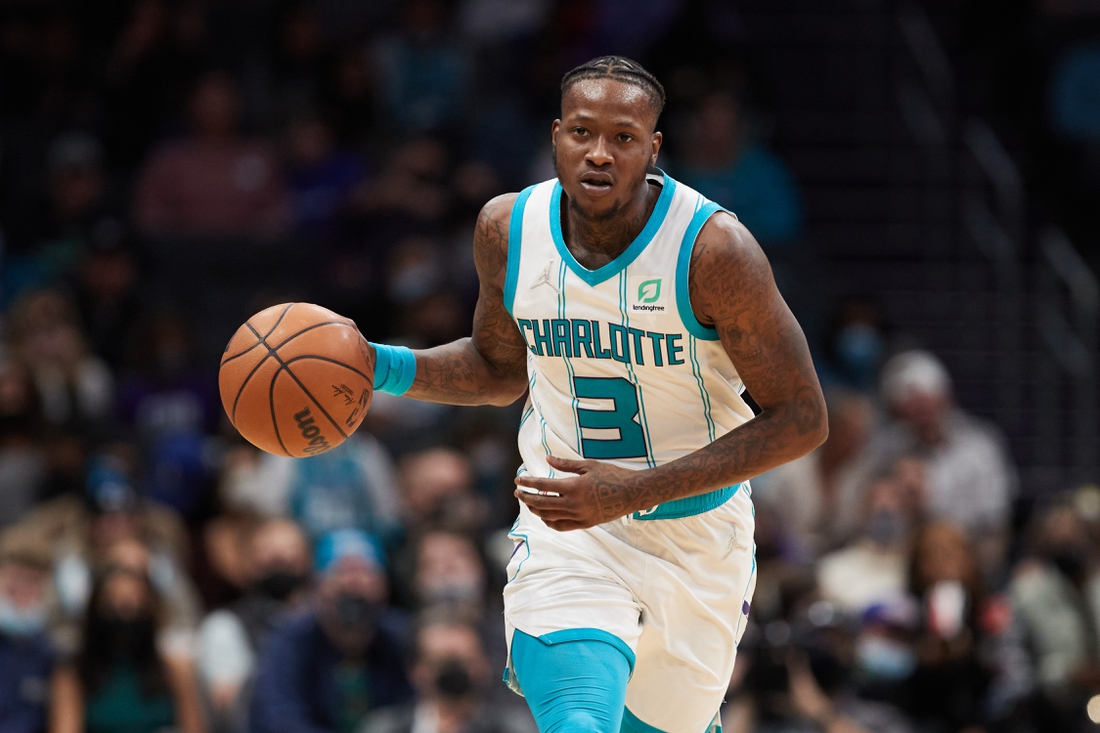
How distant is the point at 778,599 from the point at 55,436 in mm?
4647

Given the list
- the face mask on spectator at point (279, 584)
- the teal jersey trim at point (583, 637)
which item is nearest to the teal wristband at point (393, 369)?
the teal jersey trim at point (583, 637)

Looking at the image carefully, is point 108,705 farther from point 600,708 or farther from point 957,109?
point 957,109

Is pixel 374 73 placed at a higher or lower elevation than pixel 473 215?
higher

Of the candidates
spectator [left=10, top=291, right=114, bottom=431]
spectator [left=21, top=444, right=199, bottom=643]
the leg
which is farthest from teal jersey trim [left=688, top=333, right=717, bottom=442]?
spectator [left=10, top=291, right=114, bottom=431]

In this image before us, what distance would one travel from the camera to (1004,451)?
39.3 ft

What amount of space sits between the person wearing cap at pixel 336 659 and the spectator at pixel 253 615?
395mm

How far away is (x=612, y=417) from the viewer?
4.34 m

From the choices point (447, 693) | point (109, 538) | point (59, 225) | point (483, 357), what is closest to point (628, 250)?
point (483, 357)

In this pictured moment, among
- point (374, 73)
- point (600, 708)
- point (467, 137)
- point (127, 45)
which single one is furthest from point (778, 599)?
point (127, 45)

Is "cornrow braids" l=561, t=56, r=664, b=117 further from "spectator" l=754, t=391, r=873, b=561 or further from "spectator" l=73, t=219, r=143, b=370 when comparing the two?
"spectator" l=73, t=219, r=143, b=370

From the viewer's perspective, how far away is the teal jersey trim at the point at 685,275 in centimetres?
416

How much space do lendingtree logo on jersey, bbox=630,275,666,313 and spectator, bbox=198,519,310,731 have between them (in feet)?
15.1

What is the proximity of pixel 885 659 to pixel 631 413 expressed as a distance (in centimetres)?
469

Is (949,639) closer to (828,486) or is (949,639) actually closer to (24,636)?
(828,486)
